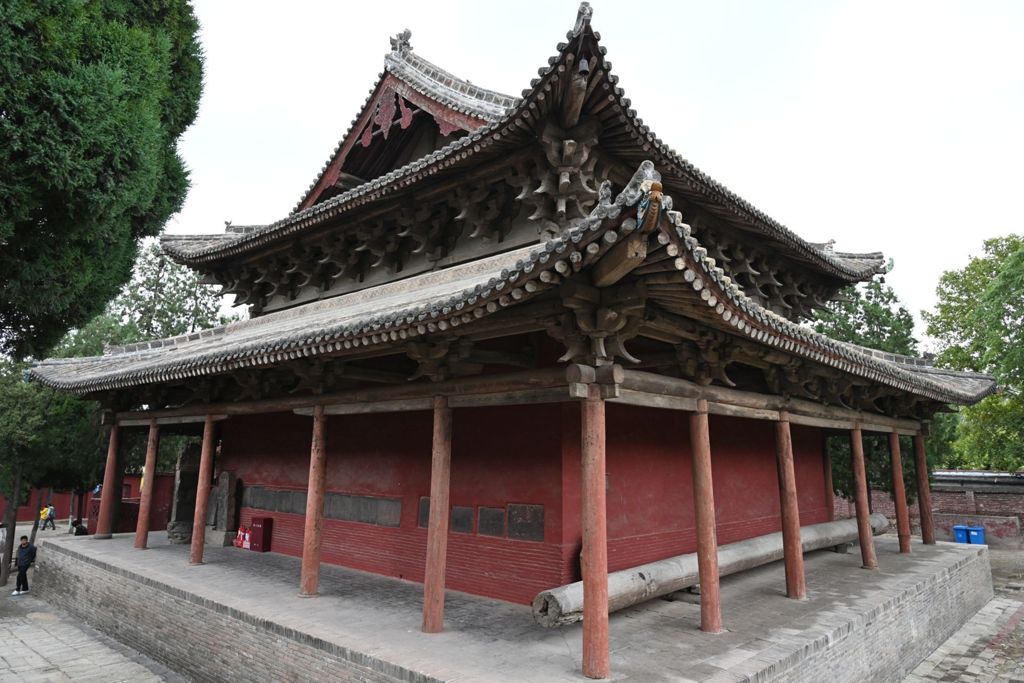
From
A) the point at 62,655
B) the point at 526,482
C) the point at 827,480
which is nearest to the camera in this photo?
the point at 526,482

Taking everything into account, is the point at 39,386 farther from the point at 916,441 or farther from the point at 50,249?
the point at 916,441

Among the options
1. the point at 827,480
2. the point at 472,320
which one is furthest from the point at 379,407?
the point at 827,480

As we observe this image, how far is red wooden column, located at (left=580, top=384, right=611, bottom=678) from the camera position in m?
5.19

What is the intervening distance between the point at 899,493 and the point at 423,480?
364 inches

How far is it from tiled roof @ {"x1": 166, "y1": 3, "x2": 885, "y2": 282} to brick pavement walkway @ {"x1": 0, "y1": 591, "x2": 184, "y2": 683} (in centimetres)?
745

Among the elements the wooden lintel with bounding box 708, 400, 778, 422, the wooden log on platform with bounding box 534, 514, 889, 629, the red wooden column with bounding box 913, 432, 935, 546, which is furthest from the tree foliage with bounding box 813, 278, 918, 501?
the wooden lintel with bounding box 708, 400, 778, 422

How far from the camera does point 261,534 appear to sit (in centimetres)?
1157

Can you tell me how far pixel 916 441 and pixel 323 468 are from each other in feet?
40.0

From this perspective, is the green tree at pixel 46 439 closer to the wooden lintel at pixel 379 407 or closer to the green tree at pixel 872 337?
the wooden lintel at pixel 379 407

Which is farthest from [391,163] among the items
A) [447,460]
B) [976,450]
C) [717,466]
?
Answer: [976,450]

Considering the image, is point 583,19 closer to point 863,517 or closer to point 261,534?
point 863,517

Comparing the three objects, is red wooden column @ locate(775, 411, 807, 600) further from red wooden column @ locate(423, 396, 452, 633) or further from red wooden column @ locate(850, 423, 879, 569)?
red wooden column @ locate(423, 396, 452, 633)

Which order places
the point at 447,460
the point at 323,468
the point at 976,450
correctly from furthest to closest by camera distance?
the point at 976,450, the point at 323,468, the point at 447,460

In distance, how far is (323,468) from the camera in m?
8.55
